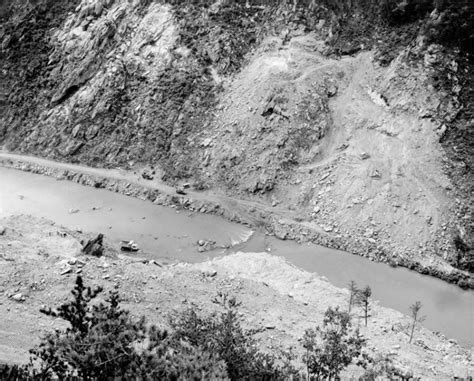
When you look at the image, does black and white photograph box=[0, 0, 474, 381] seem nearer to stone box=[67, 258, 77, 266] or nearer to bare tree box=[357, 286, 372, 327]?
bare tree box=[357, 286, 372, 327]

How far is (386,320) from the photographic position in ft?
70.0

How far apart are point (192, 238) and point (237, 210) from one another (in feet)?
11.6

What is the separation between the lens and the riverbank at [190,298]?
17.6 m

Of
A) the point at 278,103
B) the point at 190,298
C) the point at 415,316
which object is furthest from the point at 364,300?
the point at 278,103

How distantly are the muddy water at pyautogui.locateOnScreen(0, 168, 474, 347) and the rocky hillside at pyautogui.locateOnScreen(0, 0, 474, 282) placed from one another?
5.15ft

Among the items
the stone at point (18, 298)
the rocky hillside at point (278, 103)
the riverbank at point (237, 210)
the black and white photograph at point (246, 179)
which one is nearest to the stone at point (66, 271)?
the black and white photograph at point (246, 179)

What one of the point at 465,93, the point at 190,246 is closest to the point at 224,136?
the point at 190,246

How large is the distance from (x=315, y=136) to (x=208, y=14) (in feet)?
46.6

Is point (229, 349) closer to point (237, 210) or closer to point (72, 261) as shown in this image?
point (72, 261)

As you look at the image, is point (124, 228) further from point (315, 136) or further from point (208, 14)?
point (208, 14)

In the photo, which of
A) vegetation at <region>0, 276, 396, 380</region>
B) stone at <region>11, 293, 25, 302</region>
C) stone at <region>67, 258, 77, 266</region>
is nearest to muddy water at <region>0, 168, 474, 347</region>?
stone at <region>67, 258, 77, 266</region>

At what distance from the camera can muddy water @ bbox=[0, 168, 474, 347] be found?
23281mm

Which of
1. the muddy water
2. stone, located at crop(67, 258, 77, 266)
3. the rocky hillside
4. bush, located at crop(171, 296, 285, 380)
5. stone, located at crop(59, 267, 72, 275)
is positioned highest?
the rocky hillside

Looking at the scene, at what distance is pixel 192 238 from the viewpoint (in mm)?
28734
